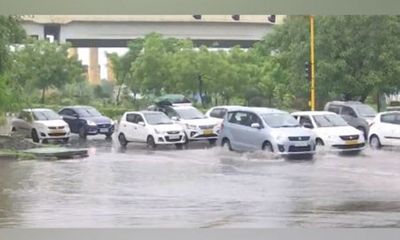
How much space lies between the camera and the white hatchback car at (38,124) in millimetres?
6324

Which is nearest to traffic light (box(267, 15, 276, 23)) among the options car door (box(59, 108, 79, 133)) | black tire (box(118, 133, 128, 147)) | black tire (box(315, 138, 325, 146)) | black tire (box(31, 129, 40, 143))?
black tire (box(315, 138, 325, 146))

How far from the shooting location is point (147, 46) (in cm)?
634

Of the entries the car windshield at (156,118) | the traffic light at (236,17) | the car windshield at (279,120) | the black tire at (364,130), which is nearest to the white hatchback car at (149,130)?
the car windshield at (156,118)

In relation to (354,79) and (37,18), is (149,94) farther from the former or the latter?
(354,79)

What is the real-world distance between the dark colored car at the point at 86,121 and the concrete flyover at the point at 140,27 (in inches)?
25.4

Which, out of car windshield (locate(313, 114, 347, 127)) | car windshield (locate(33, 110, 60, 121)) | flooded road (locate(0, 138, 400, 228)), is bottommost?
flooded road (locate(0, 138, 400, 228))

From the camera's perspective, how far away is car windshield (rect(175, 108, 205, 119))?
6.45 metres

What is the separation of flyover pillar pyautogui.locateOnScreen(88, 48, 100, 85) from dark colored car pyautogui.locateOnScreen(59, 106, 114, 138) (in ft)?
0.84

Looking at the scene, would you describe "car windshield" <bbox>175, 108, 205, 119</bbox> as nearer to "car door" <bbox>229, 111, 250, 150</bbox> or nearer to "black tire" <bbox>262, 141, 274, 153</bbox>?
"car door" <bbox>229, 111, 250, 150</bbox>

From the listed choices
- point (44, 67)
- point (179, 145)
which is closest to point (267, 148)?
point (179, 145)

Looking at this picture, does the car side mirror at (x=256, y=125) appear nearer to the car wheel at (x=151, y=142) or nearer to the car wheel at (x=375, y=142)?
the car wheel at (x=151, y=142)

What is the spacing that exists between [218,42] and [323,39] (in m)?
0.96

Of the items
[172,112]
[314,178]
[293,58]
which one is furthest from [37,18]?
[314,178]

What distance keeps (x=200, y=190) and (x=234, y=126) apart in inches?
28.4
